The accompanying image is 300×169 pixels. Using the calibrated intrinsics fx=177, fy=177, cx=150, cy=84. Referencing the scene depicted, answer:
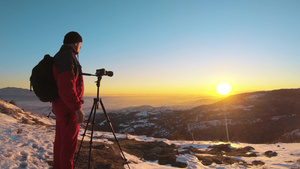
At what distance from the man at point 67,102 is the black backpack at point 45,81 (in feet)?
0.27

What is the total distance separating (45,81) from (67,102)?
620 mm

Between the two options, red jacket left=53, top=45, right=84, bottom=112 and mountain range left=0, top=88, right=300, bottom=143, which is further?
mountain range left=0, top=88, right=300, bottom=143

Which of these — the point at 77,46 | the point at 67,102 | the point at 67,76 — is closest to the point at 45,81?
the point at 67,76

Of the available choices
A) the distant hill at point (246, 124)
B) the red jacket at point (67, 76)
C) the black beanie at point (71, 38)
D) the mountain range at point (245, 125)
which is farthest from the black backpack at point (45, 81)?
the distant hill at point (246, 124)

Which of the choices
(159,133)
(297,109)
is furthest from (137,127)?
(297,109)

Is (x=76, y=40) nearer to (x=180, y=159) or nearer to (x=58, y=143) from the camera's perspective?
(x=58, y=143)

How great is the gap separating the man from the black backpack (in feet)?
0.27

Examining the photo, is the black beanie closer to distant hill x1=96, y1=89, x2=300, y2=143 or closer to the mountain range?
the mountain range

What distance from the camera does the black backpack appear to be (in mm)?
2965

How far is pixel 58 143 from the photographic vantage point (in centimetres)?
332

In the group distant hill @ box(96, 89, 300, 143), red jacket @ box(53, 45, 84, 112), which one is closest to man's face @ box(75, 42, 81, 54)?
red jacket @ box(53, 45, 84, 112)

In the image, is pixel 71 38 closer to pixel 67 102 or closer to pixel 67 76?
pixel 67 76

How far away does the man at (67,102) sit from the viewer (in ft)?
9.17

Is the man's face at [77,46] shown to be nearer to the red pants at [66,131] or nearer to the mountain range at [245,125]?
the red pants at [66,131]
